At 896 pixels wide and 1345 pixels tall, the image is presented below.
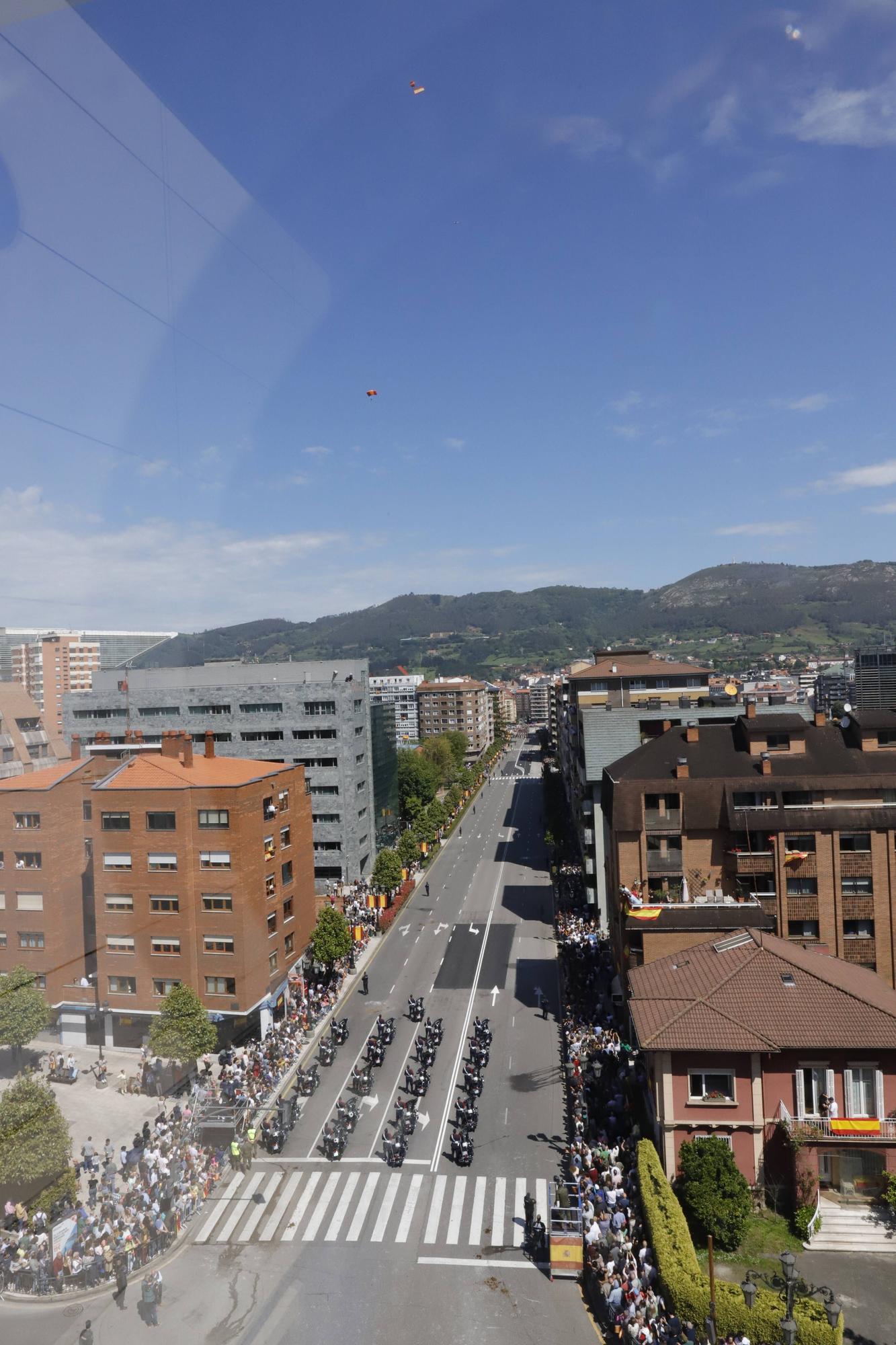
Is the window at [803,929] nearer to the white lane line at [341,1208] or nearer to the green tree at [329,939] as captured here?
the white lane line at [341,1208]

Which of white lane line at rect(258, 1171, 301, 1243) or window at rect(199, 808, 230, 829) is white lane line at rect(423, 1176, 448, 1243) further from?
window at rect(199, 808, 230, 829)

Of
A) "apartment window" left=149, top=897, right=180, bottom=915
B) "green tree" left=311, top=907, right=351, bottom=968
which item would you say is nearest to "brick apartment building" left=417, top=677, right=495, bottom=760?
"green tree" left=311, top=907, right=351, bottom=968

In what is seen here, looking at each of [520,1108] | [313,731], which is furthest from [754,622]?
[520,1108]

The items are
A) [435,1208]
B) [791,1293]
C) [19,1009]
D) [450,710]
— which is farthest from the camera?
[450,710]

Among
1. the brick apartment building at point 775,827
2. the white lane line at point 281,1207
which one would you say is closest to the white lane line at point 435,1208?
the white lane line at point 281,1207

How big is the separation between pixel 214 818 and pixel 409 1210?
5.08 m

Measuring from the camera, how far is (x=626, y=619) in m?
162

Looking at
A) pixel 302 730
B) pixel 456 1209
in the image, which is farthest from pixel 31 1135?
pixel 302 730

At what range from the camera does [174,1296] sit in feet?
16.7

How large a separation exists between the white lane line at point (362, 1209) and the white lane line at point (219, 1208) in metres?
1.14

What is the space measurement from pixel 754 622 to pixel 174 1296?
119 m

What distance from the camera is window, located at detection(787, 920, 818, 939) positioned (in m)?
11.9

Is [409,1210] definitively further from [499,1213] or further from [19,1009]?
[19,1009]

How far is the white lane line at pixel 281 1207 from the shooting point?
22.9 ft
